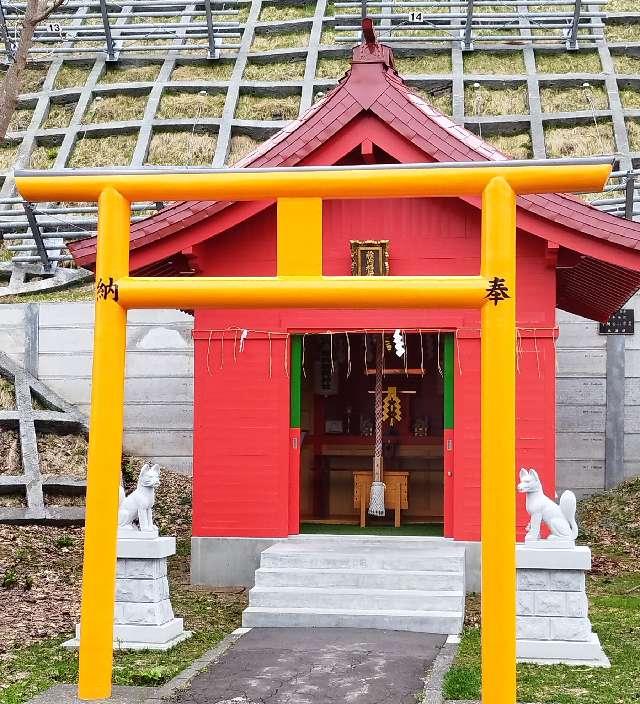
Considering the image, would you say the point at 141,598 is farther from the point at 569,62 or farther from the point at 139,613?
the point at 569,62

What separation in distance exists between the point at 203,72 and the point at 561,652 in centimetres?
1850

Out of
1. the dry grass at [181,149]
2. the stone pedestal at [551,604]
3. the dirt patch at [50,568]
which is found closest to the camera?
the stone pedestal at [551,604]

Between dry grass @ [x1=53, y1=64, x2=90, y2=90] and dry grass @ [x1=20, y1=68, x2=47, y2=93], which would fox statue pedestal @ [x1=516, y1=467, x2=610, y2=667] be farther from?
dry grass @ [x1=20, y1=68, x2=47, y2=93]

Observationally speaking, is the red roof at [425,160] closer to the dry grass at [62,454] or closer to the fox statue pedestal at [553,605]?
the fox statue pedestal at [553,605]

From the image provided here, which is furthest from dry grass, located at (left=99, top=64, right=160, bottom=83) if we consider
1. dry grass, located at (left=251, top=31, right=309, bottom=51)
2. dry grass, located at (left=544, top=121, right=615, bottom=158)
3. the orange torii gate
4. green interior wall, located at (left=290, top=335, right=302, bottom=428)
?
the orange torii gate

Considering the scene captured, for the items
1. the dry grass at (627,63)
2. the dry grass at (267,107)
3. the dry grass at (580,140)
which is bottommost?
the dry grass at (580,140)

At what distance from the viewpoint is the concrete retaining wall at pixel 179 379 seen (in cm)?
1620

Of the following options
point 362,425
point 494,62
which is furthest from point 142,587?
point 494,62

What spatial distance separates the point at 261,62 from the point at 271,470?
48.9 ft

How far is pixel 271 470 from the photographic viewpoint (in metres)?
11.8

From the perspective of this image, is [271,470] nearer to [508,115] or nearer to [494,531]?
[494,531]

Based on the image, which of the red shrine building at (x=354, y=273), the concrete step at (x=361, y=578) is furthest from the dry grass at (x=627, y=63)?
the concrete step at (x=361, y=578)

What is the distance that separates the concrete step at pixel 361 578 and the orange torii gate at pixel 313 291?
11.1 ft

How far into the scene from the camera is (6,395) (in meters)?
16.3
